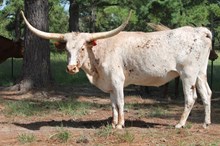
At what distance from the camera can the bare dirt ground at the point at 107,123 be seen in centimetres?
657

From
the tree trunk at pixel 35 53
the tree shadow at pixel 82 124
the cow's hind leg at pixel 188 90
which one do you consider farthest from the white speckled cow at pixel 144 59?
the tree trunk at pixel 35 53

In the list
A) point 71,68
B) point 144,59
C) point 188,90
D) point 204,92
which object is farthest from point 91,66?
point 204,92

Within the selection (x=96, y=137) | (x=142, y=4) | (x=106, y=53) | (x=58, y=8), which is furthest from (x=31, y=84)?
(x=58, y=8)

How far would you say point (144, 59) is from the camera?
7.80m

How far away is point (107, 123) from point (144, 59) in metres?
1.29

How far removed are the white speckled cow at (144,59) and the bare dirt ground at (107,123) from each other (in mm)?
514

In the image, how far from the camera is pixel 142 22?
12906mm

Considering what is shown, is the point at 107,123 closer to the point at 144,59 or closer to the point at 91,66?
the point at 91,66

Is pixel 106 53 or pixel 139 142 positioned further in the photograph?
pixel 106 53

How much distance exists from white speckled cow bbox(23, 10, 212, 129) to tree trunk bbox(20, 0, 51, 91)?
4.31 m

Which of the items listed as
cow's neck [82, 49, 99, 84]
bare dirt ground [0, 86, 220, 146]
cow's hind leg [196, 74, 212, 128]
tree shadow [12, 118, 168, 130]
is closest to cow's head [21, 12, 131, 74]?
cow's neck [82, 49, 99, 84]

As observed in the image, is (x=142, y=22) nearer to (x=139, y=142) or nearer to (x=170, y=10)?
(x=170, y=10)

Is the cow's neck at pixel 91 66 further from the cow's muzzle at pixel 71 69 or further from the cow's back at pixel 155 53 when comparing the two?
the cow's muzzle at pixel 71 69

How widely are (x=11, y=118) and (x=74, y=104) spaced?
1.76 m
